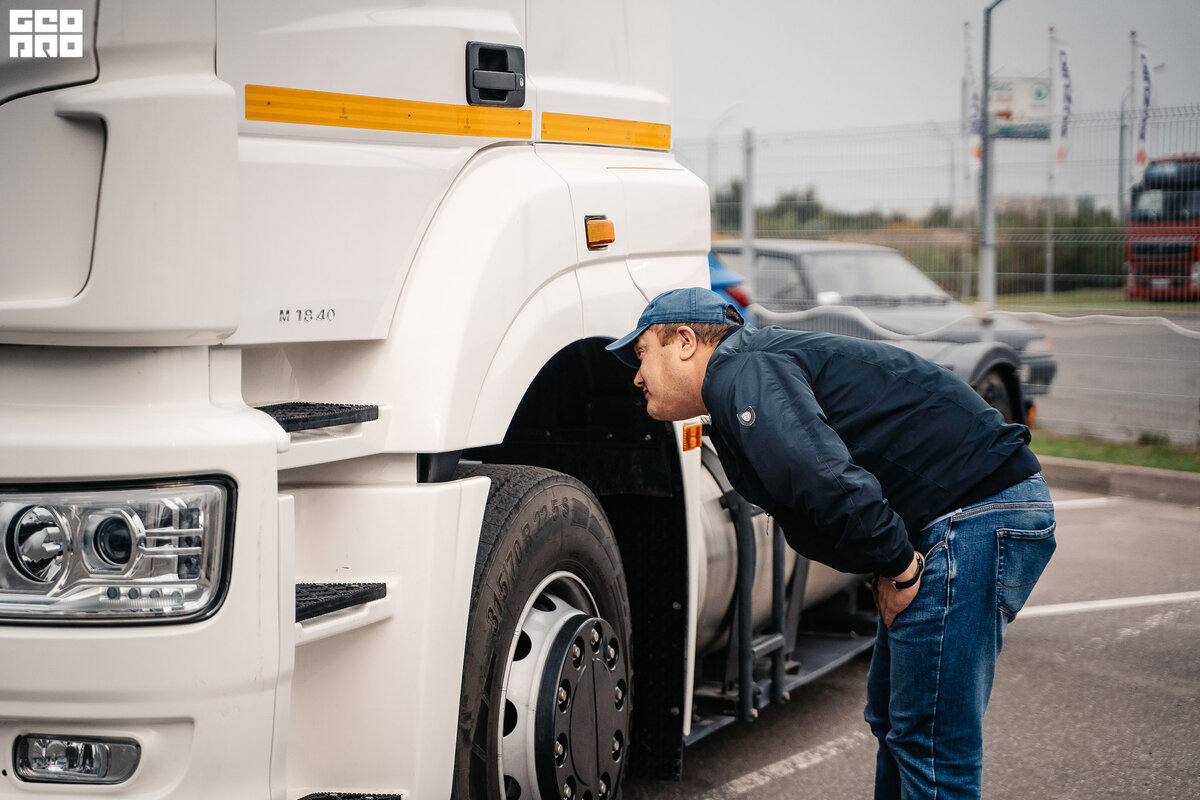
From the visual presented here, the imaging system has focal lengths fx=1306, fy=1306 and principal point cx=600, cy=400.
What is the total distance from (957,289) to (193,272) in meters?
11.8

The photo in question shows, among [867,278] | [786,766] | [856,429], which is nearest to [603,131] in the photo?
[856,429]

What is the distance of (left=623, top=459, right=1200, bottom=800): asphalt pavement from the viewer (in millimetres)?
4406

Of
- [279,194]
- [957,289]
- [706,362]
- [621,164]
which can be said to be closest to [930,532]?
[706,362]

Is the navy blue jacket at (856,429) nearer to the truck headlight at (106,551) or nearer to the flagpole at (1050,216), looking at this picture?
the truck headlight at (106,551)

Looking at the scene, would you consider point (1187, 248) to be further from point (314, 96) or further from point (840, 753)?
point (314, 96)

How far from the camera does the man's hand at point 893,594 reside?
9.51ft

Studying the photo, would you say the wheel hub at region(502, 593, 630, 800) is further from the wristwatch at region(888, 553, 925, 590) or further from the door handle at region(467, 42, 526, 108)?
the door handle at region(467, 42, 526, 108)

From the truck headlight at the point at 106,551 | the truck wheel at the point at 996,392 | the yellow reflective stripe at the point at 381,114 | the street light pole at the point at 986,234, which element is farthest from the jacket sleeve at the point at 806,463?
the street light pole at the point at 986,234

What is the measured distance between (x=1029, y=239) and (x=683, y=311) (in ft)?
31.3

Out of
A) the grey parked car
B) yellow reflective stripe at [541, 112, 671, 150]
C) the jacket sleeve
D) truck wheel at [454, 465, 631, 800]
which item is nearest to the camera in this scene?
the jacket sleeve

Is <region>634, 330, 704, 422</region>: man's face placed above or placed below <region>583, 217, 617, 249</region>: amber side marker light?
below

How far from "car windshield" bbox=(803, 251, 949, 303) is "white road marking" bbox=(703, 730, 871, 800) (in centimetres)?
850

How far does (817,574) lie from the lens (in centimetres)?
506

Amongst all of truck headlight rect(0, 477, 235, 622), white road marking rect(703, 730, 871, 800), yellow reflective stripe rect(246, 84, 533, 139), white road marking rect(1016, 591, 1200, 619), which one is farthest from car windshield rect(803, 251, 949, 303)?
truck headlight rect(0, 477, 235, 622)
